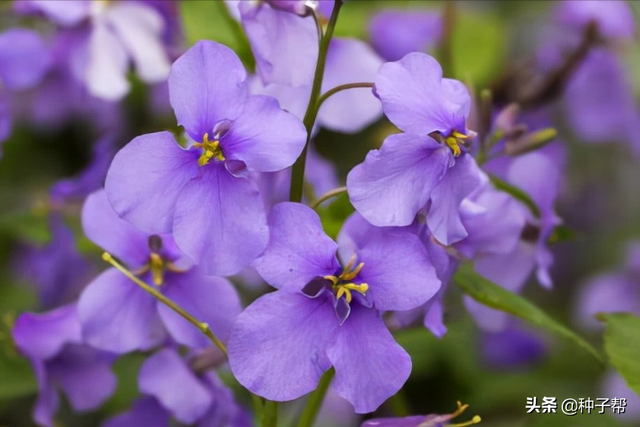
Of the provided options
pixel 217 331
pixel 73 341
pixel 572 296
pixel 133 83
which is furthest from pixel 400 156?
pixel 572 296

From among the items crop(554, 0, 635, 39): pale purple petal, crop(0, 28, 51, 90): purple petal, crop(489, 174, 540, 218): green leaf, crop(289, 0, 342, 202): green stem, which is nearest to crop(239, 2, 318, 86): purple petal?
crop(289, 0, 342, 202): green stem

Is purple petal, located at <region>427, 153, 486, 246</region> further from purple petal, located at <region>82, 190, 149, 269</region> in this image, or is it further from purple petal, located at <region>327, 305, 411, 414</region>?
purple petal, located at <region>82, 190, 149, 269</region>

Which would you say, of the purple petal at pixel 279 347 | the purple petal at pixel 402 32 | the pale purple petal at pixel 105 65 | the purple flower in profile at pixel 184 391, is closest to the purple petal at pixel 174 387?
the purple flower in profile at pixel 184 391

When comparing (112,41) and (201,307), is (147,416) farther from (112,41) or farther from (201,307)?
(112,41)

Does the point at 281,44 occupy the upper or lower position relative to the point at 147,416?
upper

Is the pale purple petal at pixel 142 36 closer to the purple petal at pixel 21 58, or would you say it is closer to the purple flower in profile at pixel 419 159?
the purple petal at pixel 21 58

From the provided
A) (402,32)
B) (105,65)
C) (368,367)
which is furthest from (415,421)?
(402,32)
